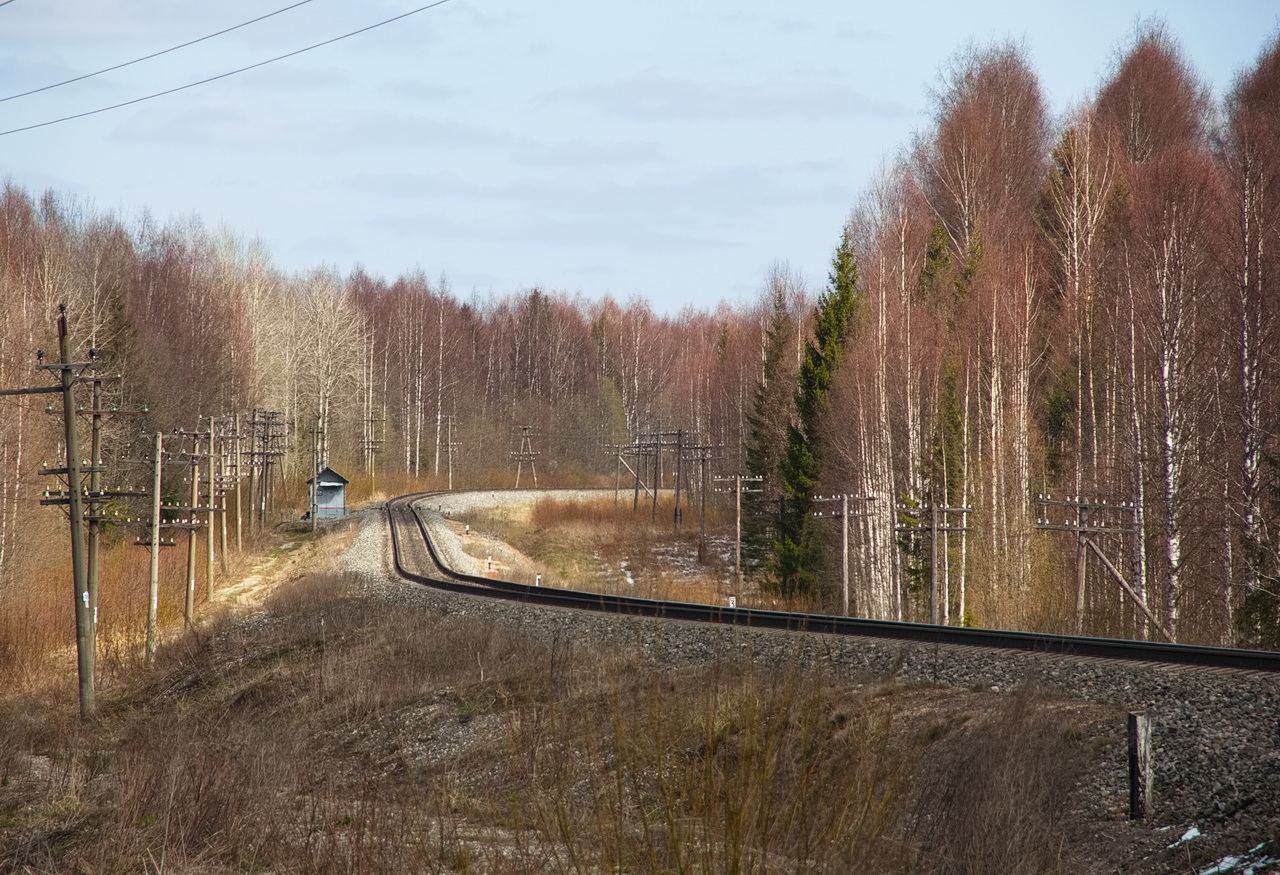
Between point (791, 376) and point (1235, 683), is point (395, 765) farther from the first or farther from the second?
point (791, 376)

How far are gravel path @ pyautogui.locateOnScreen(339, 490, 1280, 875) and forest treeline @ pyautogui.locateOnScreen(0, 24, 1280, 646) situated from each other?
21.2 ft

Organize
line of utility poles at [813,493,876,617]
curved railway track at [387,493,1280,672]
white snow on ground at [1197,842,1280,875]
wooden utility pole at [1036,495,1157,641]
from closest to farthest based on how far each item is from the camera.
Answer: white snow on ground at [1197,842,1280,875] < curved railway track at [387,493,1280,672] < wooden utility pole at [1036,495,1157,641] < line of utility poles at [813,493,876,617]

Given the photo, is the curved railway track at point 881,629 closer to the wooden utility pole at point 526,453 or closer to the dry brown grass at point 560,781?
the dry brown grass at point 560,781

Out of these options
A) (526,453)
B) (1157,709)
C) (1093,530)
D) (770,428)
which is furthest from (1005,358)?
(526,453)

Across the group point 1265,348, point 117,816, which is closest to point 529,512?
point 1265,348

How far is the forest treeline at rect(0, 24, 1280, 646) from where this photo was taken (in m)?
22.0

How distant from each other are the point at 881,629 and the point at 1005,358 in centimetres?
1772

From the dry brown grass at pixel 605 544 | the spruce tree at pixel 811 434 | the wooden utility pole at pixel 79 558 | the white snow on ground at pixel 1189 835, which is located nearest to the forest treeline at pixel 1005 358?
the spruce tree at pixel 811 434

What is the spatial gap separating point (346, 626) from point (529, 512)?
37.5 m

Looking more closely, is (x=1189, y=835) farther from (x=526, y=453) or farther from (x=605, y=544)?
(x=526, y=453)

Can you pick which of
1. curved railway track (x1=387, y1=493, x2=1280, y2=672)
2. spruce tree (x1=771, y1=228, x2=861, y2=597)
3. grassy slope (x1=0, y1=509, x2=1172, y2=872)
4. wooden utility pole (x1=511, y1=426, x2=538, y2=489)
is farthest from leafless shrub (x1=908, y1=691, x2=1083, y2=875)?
wooden utility pole (x1=511, y1=426, x2=538, y2=489)

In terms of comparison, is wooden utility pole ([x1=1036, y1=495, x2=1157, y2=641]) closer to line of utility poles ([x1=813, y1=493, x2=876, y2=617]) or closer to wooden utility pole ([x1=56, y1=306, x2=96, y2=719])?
line of utility poles ([x1=813, y1=493, x2=876, y2=617])

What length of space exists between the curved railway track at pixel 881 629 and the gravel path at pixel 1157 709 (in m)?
0.43

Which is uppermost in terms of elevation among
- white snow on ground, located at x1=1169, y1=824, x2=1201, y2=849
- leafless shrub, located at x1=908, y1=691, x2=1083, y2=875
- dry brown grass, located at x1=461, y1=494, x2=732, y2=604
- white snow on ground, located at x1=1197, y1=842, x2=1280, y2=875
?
leafless shrub, located at x1=908, y1=691, x2=1083, y2=875
